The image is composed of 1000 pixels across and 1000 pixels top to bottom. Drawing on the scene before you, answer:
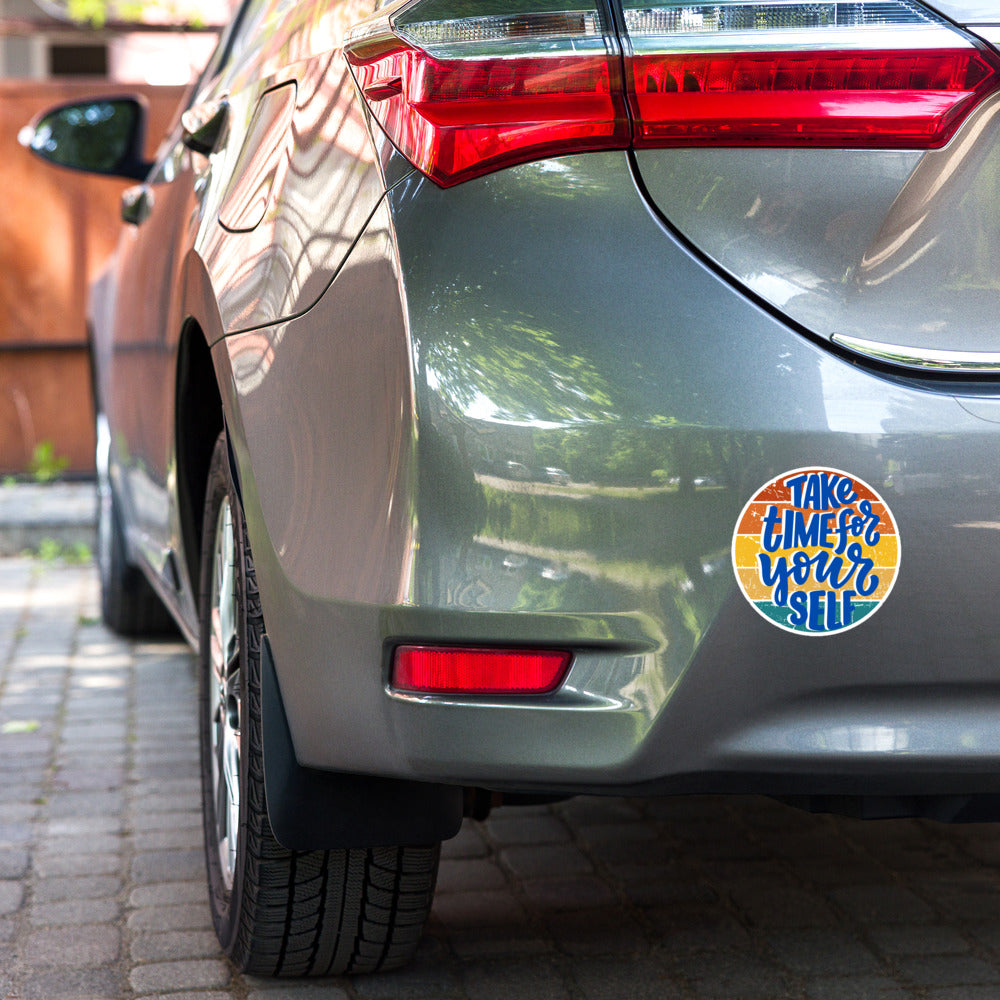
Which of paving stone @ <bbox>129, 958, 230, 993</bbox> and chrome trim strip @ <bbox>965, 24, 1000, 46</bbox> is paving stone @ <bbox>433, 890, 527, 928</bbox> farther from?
chrome trim strip @ <bbox>965, 24, 1000, 46</bbox>

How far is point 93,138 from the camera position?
12.0 ft

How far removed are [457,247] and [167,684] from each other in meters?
2.99

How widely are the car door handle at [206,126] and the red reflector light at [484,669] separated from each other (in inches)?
42.2

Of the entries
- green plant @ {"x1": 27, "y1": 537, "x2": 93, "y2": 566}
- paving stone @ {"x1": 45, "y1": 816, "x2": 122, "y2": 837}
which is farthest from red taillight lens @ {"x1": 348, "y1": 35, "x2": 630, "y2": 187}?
green plant @ {"x1": 27, "y1": 537, "x2": 93, "y2": 566}

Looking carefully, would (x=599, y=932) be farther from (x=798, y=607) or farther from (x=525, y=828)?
(x=798, y=607)

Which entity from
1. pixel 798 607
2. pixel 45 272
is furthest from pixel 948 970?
pixel 45 272

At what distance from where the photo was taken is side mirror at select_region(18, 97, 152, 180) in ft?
12.0

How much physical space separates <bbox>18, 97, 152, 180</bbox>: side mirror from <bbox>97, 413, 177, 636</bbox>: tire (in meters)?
0.97

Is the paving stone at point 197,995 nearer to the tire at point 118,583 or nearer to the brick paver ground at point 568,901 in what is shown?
the brick paver ground at point 568,901

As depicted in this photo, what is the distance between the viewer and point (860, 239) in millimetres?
1555

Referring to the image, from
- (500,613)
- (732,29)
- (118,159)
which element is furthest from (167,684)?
(732,29)

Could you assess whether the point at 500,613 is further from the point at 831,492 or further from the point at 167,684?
the point at 167,684

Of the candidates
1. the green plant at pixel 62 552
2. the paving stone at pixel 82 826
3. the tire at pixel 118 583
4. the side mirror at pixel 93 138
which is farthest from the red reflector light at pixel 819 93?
the green plant at pixel 62 552

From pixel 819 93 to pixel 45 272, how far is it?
274 inches
